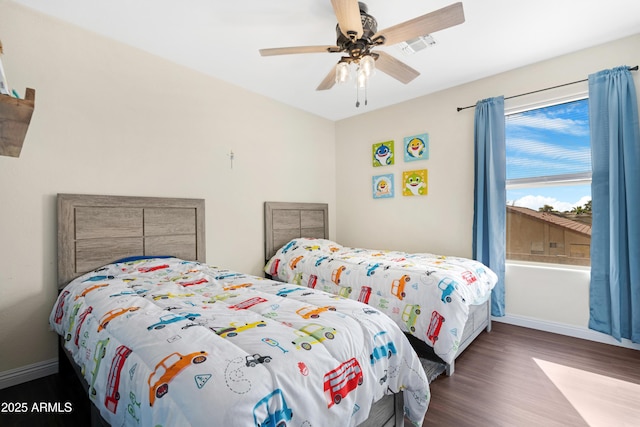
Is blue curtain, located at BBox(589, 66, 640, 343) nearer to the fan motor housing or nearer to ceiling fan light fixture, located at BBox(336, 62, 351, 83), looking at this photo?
the fan motor housing

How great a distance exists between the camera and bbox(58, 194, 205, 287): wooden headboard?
2195 mm

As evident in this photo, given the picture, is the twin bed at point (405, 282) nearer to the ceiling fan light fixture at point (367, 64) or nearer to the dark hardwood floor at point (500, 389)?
the dark hardwood floor at point (500, 389)

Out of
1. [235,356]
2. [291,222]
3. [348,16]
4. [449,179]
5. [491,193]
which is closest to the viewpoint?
[235,356]

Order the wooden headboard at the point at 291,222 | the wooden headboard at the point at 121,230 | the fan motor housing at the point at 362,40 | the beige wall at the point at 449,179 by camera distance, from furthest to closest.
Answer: the wooden headboard at the point at 291,222 < the beige wall at the point at 449,179 < the wooden headboard at the point at 121,230 < the fan motor housing at the point at 362,40

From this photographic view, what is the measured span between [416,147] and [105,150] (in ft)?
10.6

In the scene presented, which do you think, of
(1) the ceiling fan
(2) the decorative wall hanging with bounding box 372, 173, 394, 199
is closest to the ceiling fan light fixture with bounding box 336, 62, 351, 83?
(1) the ceiling fan

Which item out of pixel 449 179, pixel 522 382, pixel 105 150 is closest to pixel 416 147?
pixel 449 179

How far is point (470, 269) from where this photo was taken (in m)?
2.62

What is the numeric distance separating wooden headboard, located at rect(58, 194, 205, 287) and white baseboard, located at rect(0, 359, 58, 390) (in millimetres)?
590

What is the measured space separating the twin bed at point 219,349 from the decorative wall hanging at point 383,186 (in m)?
2.41

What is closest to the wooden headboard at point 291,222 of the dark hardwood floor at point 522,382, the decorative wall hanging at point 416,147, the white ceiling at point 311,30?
the decorative wall hanging at point 416,147

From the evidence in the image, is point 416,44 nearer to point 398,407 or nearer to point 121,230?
point 398,407

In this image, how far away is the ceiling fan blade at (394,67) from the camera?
7.09ft

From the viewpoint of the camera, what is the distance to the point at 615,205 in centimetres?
247
